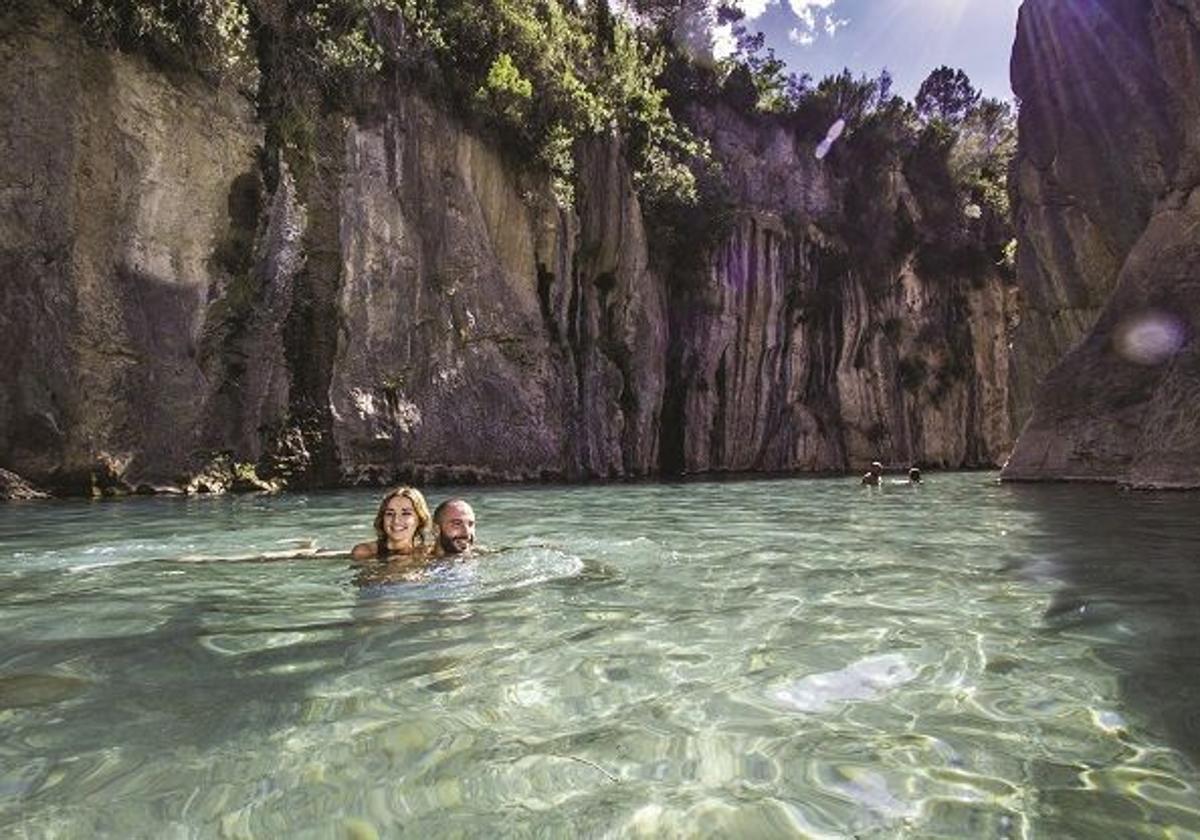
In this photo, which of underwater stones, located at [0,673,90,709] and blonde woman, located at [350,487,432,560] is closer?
underwater stones, located at [0,673,90,709]

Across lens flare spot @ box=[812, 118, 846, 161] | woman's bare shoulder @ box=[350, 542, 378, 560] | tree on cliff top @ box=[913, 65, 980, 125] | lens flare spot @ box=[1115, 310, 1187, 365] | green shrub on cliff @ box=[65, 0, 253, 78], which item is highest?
tree on cliff top @ box=[913, 65, 980, 125]

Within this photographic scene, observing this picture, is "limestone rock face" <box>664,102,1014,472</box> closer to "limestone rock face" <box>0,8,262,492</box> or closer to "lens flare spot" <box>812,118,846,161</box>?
"lens flare spot" <box>812,118,846,161</box>

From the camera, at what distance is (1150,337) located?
15766 millimetres

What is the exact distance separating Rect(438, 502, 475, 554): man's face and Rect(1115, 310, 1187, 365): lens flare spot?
13462mm

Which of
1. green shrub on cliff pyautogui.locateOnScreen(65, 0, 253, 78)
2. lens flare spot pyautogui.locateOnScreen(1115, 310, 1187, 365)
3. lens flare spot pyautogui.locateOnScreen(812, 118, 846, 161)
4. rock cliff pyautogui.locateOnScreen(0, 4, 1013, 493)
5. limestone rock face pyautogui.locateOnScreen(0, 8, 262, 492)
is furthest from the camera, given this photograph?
lens flare spot pyautogui.locateOnScreen(812, 118, 846, 161)

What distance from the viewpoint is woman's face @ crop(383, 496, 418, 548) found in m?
6.18

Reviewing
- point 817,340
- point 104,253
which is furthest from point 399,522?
point 817,340

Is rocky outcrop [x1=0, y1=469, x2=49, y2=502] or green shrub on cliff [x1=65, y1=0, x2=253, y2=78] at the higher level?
green shrub on cliff [x1=65, y1=0, x2=253, y2=78]

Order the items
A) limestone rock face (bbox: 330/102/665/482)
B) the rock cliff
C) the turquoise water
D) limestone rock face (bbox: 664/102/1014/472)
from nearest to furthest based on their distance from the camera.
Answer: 1. the turquoise water
2. the rock cliff
3. limestone rock face (bbox: 330/102/665/482)
4. limestone rock face (bbox: 664/102/1014/472)

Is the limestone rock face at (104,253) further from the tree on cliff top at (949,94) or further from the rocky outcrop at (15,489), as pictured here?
the tree on cliff top at (949,94)

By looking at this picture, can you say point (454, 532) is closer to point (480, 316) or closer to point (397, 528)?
point (397, 528)

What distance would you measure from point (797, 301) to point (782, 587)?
3275 cm

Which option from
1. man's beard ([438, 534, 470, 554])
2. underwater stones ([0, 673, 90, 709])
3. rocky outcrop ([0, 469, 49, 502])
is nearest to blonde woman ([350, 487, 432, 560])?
man's beard ([438, 534, 470, 554])

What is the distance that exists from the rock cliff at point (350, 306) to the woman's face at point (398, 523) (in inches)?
453
